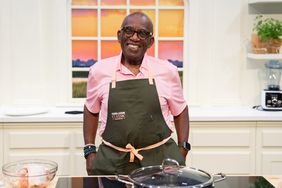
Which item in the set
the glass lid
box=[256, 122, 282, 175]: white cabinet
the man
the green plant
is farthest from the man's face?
the green plant

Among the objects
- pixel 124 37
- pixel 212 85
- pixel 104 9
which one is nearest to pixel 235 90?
pixel 212 85

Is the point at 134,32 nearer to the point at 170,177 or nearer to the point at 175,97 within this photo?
the point at 175,97

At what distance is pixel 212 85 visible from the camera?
154 inches

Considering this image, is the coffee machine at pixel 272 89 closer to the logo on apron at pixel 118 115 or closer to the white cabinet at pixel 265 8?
the white cabinet at pixel 265 8

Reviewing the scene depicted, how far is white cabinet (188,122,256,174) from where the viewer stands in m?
3.43

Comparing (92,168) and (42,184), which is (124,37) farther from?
(42,184)

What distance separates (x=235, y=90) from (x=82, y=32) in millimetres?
1359

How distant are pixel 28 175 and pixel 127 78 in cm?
75

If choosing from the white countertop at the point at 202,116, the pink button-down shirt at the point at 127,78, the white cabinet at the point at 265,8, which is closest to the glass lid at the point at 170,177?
the pink button-down shirt at the point at 127,78

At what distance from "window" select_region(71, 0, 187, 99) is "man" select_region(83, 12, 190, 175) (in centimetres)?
174

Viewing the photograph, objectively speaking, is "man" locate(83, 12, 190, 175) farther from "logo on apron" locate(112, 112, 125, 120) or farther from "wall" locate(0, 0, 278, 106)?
"wall" locate(0, 0, 278, 106)

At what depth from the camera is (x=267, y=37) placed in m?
3.64

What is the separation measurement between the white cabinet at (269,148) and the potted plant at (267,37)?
0.63 meters

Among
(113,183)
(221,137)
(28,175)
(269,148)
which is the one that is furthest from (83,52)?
(28,175)
